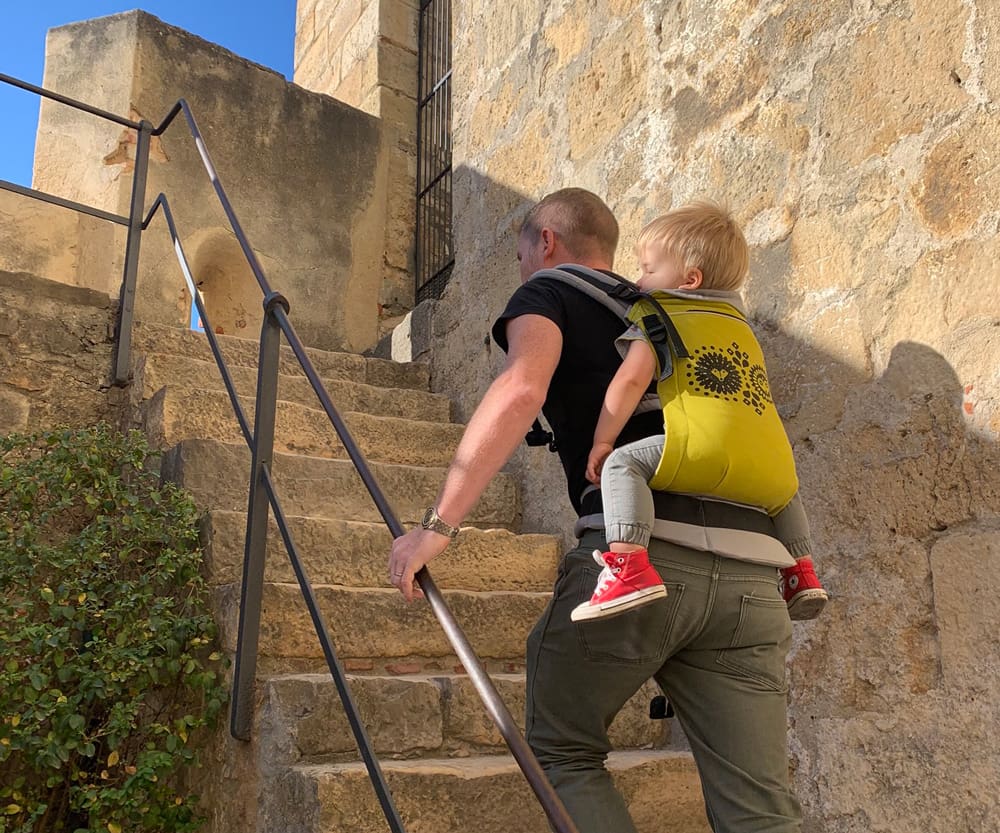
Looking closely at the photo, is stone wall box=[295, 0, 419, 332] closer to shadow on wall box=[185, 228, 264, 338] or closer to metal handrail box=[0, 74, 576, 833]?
shadow on wall box=[185, 228, 264, 338]

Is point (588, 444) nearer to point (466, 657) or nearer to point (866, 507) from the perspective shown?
point (466, 657)

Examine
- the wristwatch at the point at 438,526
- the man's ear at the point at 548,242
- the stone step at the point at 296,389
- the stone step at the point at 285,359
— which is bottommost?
the wristwatch at the point at 438,526

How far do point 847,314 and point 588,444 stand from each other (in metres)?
0.97

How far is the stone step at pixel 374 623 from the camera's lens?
7.69 feet

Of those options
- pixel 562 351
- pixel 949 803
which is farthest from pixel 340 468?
pixel 949 803

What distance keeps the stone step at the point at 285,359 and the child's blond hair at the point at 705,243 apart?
7.76ft

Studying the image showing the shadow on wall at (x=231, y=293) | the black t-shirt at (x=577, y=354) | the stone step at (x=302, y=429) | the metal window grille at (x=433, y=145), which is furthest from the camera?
the metal window grille at (x=433, y=145)

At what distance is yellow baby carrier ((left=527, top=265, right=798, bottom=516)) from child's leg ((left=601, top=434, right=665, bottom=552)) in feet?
0.07

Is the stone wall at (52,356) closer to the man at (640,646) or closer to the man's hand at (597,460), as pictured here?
the man at (640,646)

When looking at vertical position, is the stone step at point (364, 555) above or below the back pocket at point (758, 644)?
above

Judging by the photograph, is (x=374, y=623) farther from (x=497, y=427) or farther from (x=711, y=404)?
(x=711, y=404)

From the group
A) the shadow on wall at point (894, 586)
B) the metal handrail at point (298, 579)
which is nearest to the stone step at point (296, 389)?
the metal handrail at point (298, 579)

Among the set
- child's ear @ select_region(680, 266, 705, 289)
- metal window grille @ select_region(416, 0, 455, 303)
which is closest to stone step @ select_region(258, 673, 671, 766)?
child's ear @ select_region(680, 266, 705, 289)

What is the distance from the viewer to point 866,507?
82.2 inches
